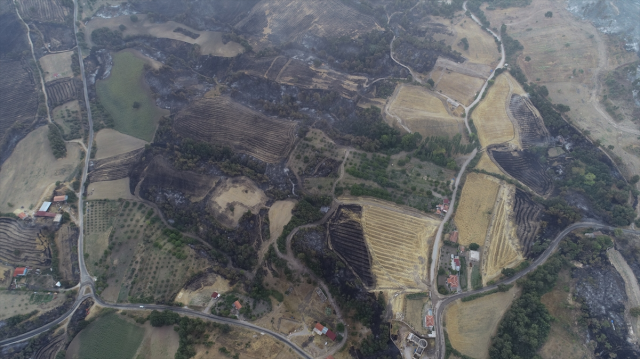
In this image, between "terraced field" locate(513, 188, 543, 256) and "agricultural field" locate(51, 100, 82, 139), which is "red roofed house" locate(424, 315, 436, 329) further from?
"agricultural field" locate(51, 100, 82, 139)

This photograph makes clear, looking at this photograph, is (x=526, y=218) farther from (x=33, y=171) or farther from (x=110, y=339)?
(x=33, y=171)

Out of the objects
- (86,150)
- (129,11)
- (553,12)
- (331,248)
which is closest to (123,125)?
(86,150)

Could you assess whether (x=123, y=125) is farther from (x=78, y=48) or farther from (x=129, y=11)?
(x=129, y=11)

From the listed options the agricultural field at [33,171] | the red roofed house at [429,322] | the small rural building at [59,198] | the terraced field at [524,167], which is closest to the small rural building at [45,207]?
the small rural building at [59,198]

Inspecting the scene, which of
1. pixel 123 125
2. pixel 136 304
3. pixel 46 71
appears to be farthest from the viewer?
pixel 46 71

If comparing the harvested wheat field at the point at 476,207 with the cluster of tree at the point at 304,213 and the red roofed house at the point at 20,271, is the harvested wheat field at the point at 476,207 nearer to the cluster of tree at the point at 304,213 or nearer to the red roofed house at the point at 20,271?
the cluster of tree at the point at 304,213

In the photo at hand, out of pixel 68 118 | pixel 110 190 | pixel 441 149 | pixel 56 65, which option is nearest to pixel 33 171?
pixel 68 118
